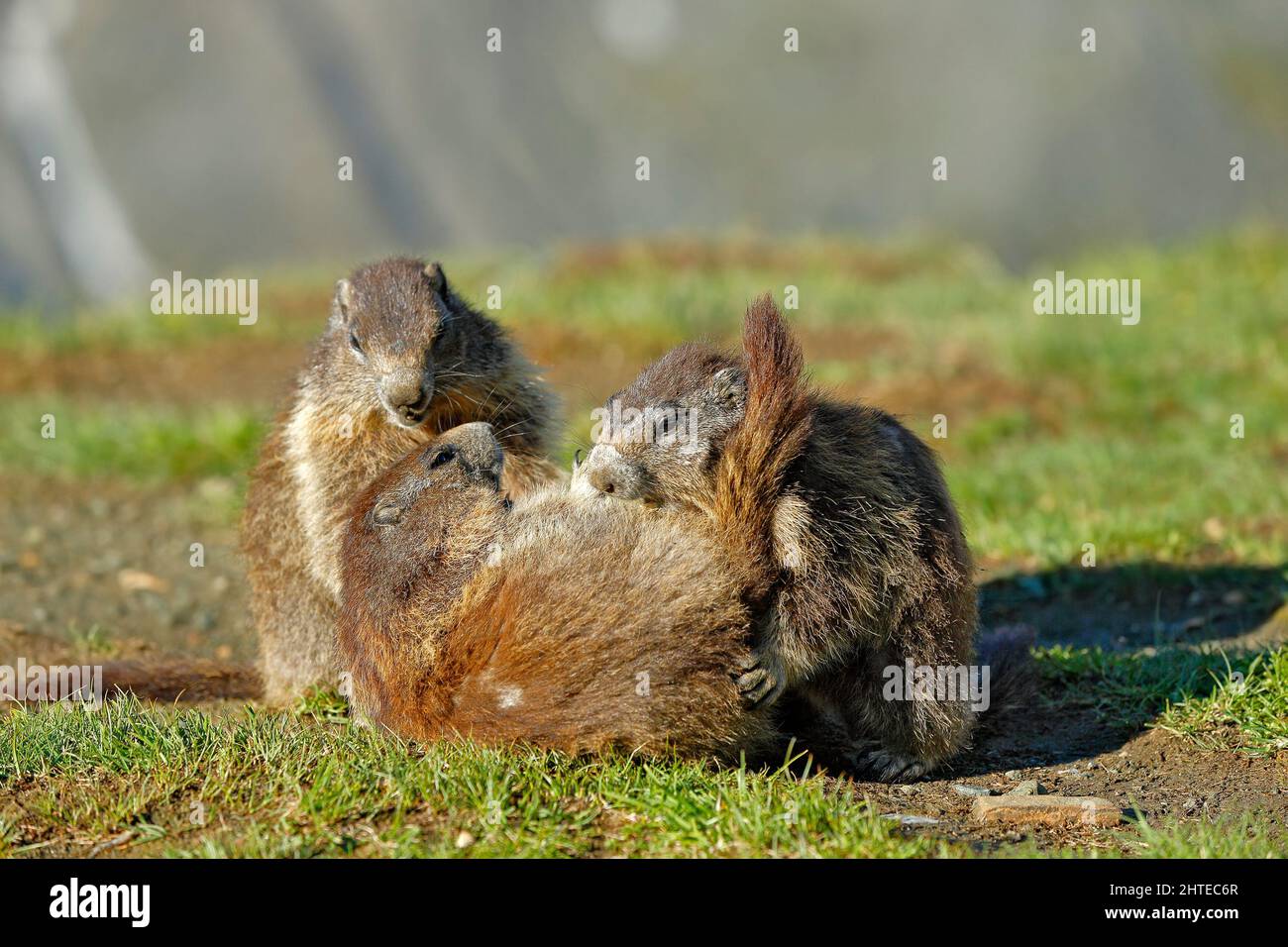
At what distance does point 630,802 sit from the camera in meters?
4.33

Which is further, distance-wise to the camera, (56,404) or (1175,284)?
(1175,284)

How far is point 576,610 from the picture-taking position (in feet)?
14.7

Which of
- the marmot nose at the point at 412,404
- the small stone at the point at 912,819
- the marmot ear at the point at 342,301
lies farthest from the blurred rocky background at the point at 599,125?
the small stone at the point at 912,819

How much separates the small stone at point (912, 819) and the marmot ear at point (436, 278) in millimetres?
3183

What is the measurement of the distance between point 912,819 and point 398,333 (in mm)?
2999

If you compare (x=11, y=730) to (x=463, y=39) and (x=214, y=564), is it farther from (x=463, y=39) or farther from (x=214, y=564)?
(x=463, y=39)

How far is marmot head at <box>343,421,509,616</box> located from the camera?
4.87m

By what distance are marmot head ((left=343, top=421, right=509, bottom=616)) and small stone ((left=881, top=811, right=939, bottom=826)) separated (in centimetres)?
168

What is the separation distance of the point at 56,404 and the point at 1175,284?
411 inches

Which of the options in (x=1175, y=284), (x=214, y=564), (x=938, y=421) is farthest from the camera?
(x=1175, y=284)

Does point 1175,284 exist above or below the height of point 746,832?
above

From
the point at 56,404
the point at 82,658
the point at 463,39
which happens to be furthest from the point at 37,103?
the point at 82,658

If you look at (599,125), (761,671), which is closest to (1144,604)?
(761,671)
